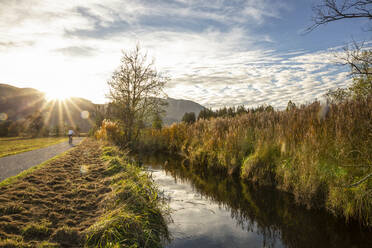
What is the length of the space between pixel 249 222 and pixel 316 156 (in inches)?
78.8

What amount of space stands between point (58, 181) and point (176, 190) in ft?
9.67

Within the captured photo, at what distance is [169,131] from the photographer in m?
15.2

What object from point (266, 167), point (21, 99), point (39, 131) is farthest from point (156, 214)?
point (21, 99)

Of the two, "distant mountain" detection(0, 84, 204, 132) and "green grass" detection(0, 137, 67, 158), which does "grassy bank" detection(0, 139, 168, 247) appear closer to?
"green grass" detection(0, 137, 67, 158)

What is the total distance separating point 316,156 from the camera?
15.2 ft

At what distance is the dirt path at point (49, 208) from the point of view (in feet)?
8.73

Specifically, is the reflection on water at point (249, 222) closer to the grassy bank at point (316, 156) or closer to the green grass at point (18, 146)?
the grassy bank at point (316, 156)

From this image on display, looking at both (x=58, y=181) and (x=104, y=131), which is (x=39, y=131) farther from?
(x=58, y=181)

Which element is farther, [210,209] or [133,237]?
[210,209]

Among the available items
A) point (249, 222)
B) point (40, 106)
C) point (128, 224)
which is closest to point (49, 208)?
point (128, 224)

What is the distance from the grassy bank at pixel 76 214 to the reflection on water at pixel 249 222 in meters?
0.65

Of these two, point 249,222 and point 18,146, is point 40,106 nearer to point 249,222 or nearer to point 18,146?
point 18,146

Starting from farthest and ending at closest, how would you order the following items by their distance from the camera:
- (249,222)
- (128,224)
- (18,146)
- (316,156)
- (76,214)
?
(18,146)
(316,156)
(249,222)
(76,214)
(128,224)

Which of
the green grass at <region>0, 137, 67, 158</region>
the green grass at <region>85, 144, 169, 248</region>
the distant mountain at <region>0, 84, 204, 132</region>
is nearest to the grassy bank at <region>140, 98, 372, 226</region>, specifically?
the green grass at <region>85, 144, 169, 248</region>
